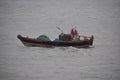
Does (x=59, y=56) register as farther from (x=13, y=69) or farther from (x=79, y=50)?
(x=13, y=69)

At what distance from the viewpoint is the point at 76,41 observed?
19281 mm

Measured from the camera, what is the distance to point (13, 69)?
48.9 ft

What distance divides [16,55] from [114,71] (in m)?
6.19

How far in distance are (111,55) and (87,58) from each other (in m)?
1.38

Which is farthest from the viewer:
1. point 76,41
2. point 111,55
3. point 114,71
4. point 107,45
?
point 107,45

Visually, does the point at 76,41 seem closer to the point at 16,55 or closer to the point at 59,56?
the point at 59,56

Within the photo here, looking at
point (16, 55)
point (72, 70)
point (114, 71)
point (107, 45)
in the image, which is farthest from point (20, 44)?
point (114, 71)

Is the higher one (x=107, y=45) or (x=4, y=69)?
(x=107, y=45)

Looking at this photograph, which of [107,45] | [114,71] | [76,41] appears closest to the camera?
[114,71]

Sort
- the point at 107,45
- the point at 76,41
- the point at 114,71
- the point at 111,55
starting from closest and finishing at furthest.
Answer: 1. the point at 114,71
2. the point at 111,55
3. the point at 76,41
4. the point at 107,45

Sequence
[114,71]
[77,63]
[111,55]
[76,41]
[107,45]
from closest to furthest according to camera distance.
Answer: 1. [114,71]
2. [77,63]
3. [111,55]
4. [76,41]
5. [107,45]

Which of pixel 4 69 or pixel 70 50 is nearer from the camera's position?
pixel 4 69

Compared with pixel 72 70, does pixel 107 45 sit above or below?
above

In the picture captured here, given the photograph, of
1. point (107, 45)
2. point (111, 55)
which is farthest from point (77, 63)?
point (107, 45)
